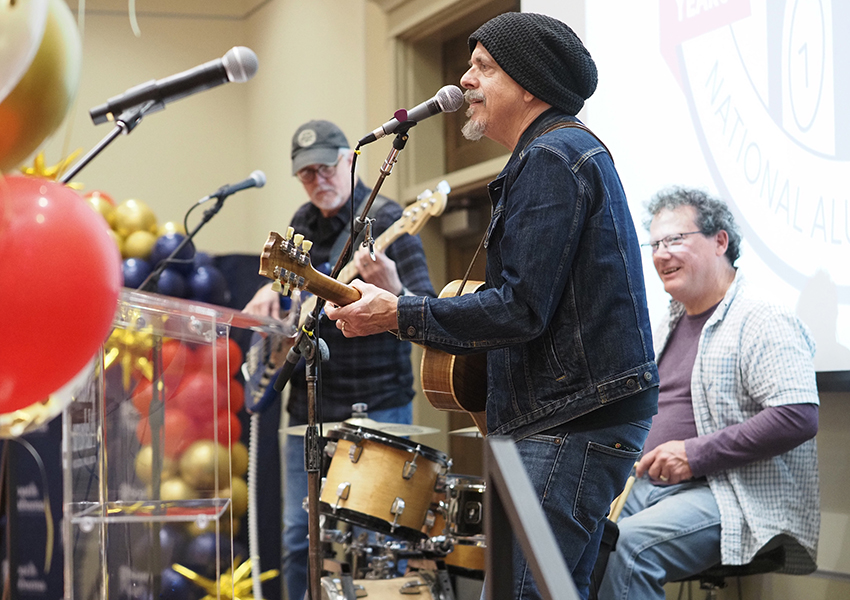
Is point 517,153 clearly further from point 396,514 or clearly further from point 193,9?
point 193,9

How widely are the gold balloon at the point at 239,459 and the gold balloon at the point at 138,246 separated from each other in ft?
3.45

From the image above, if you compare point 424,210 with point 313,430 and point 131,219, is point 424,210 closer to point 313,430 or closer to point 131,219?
point 313,430

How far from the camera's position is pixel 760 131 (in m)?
2.88

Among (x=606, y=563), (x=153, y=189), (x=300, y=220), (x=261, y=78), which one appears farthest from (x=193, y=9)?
(x=606, y=563)

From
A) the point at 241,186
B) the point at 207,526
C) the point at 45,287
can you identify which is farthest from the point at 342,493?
the point at 45,287

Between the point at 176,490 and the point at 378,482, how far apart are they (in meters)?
0.81

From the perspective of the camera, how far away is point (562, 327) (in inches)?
65.8

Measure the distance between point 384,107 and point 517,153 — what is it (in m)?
3.43

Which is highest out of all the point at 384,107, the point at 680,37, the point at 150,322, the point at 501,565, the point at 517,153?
the point at 384,107

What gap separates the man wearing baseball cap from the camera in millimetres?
3244

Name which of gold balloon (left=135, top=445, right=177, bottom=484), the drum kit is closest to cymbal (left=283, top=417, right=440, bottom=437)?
the drum kit

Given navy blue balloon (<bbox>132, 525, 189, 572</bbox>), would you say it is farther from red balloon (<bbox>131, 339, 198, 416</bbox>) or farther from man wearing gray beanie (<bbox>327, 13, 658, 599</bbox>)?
man wearing gray beanie (<bbox>327, 13, 658, 599</bbox>)

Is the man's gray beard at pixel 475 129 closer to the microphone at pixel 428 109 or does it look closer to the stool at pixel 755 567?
the microphone at pixel 428 109

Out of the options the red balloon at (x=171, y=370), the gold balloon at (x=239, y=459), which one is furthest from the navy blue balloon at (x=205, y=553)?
the gold balloon at (x=239, y=459)
